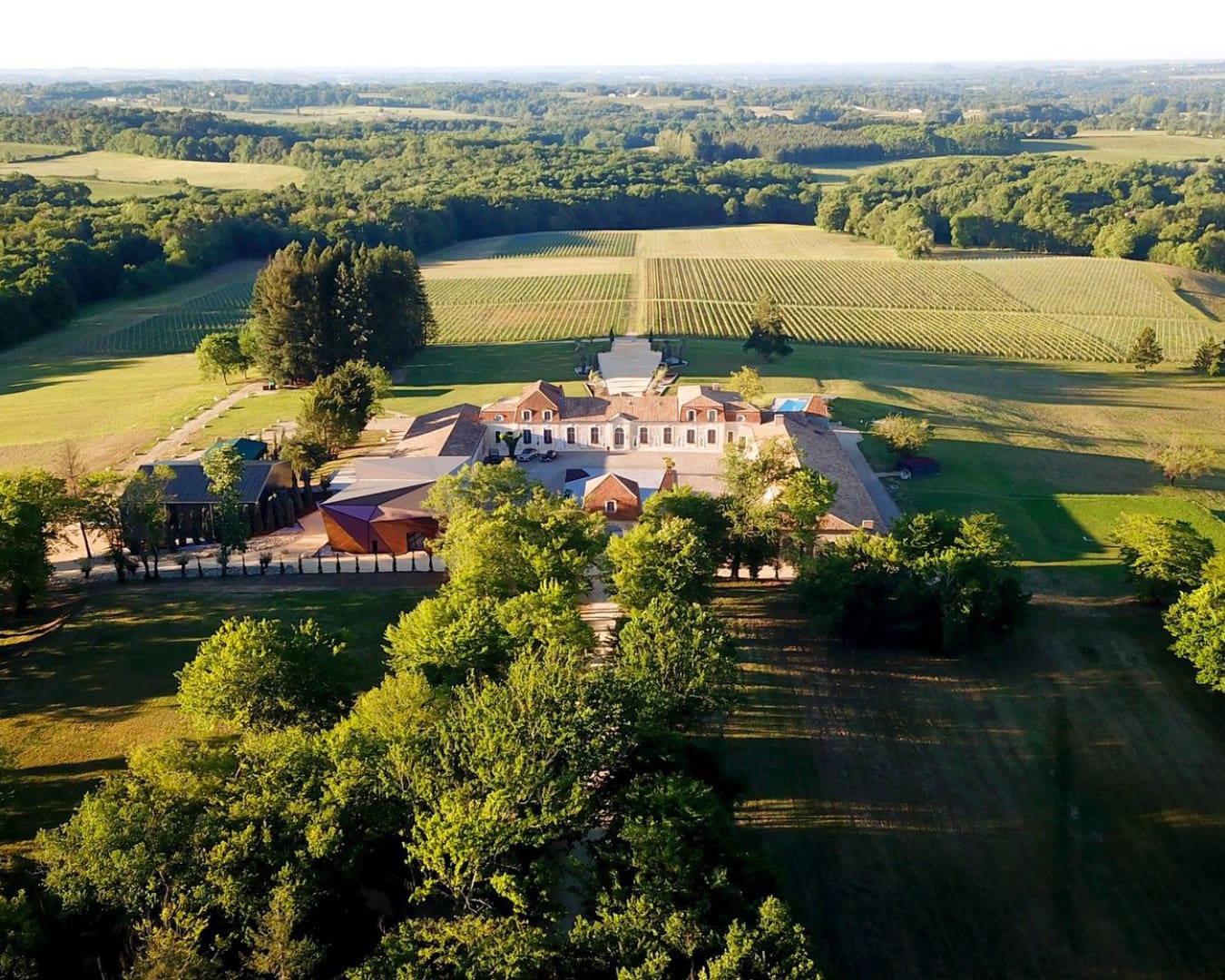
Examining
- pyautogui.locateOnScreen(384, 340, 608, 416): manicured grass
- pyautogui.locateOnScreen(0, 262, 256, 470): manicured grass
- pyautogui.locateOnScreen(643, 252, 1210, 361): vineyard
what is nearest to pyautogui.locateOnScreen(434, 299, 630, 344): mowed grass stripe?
pyautogui.locateOnScreen(384, 340, 608, 416): manicured grass

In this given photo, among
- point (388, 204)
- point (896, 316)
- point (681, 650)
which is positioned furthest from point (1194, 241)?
point (681, 650)

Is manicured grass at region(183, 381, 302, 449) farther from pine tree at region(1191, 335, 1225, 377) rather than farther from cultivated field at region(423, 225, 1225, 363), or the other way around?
pine tree at region(1191, 335, 1225, 377)

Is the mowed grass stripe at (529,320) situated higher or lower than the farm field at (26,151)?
lower

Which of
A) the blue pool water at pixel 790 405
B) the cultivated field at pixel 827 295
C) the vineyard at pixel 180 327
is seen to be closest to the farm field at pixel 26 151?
the vineyard at pixel 180 327

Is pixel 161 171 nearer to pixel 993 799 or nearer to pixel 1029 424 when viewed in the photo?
pixel 1029 424

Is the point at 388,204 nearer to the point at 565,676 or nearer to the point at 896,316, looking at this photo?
the point at 896,316

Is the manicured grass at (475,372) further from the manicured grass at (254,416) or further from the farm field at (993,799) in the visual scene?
the farm field at (993,799)
